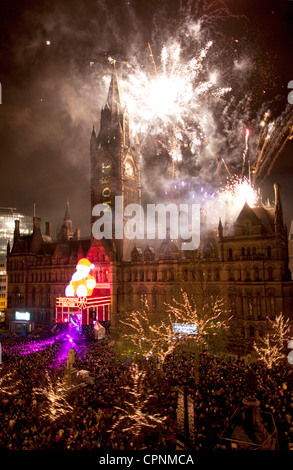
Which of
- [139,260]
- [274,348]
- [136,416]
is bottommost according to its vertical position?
[136,416]

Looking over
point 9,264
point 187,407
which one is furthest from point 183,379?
point 9,264

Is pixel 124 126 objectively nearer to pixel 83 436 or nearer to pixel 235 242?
pixel 235 242

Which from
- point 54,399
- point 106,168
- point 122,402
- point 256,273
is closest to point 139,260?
point 106,168

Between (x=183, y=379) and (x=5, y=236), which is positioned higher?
(x=5, y=236)

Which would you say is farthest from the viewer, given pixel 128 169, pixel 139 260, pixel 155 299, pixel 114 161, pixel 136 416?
pixel 128 169

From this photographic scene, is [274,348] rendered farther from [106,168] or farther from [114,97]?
[114,97]

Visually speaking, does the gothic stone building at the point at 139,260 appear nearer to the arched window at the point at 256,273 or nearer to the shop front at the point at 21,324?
the arched window at the point at 256,273

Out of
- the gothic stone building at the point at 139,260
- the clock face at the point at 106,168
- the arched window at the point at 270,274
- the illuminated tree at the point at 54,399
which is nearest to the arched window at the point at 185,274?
the gothic stone building at the point at 139,260
